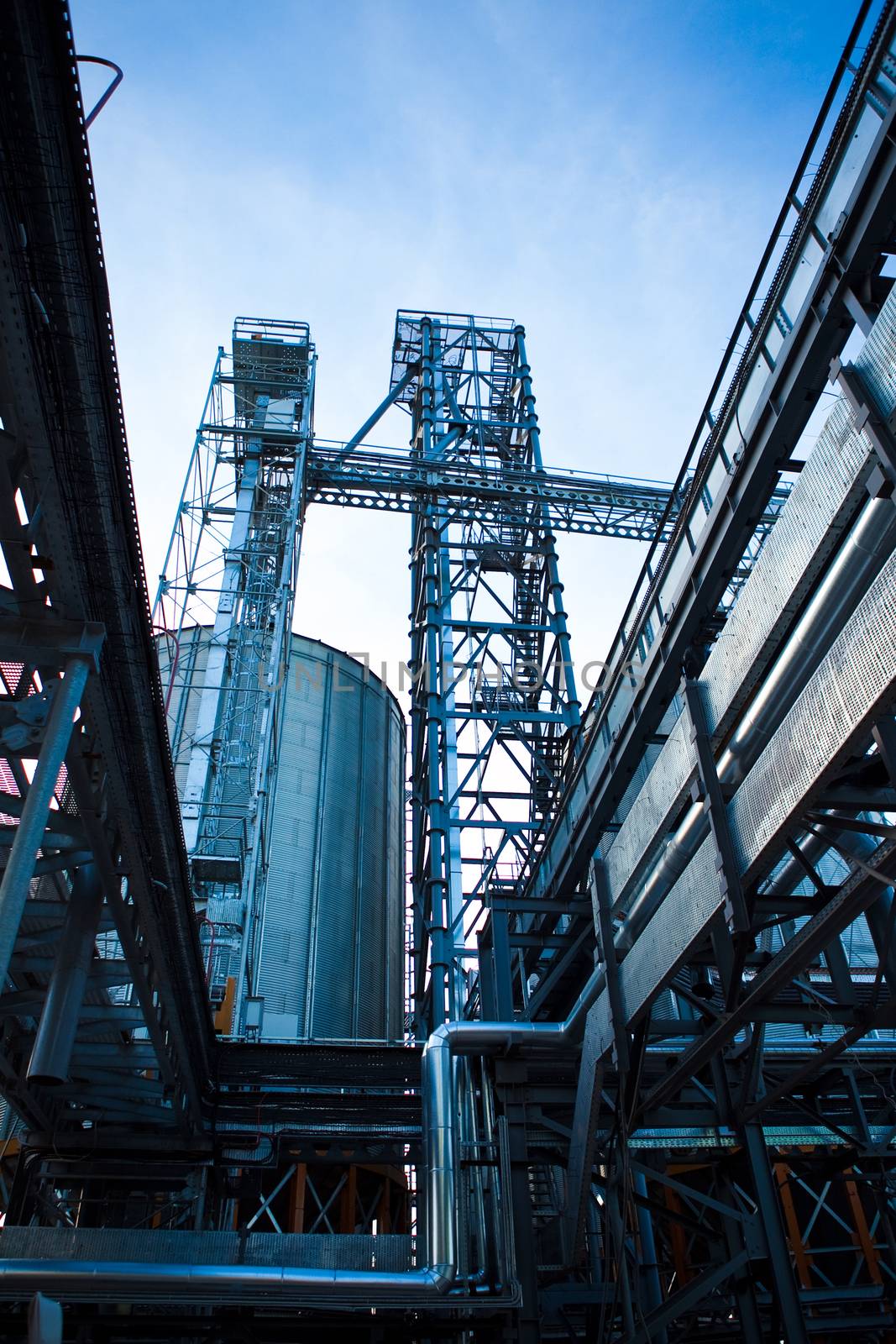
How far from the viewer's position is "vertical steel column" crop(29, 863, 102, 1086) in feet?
34.5

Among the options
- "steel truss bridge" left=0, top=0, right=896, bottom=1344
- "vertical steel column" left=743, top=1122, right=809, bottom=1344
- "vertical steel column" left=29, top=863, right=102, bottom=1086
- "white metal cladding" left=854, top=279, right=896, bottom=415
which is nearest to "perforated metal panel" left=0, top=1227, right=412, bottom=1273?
"steel truss bridge" left=0, top=0, right=896, bottom=1344

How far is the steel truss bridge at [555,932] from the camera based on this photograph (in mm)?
6602

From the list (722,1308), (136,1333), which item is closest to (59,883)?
(136,1333)

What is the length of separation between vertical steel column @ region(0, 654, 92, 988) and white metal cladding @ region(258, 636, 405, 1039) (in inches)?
661

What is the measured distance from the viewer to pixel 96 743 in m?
8.86

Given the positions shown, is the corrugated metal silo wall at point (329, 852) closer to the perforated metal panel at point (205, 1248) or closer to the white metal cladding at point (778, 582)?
the perforated metal panel at point (205, 1248)

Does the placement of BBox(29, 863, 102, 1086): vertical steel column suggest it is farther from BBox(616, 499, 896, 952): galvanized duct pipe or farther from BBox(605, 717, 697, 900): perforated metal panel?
BBox(616, 499, 896, 952): galvanized duct pipe

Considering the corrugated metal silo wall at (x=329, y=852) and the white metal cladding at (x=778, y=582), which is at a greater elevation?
the corrugated metal silo wall at (x=329, y=852)

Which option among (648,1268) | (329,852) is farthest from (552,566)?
(648,1268)

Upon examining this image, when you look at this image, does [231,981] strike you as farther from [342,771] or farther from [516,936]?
[342,771]

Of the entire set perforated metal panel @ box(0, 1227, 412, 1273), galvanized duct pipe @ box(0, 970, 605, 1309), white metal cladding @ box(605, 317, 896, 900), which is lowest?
galvanized duct pipe @ box(0, 970, 605, 1309)

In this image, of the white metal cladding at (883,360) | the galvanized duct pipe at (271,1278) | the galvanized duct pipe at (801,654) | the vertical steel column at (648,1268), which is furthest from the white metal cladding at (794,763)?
the vertical steel column at (648,1268)

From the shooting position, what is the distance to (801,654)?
733 cm

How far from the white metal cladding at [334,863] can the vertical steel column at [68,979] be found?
12.6m
